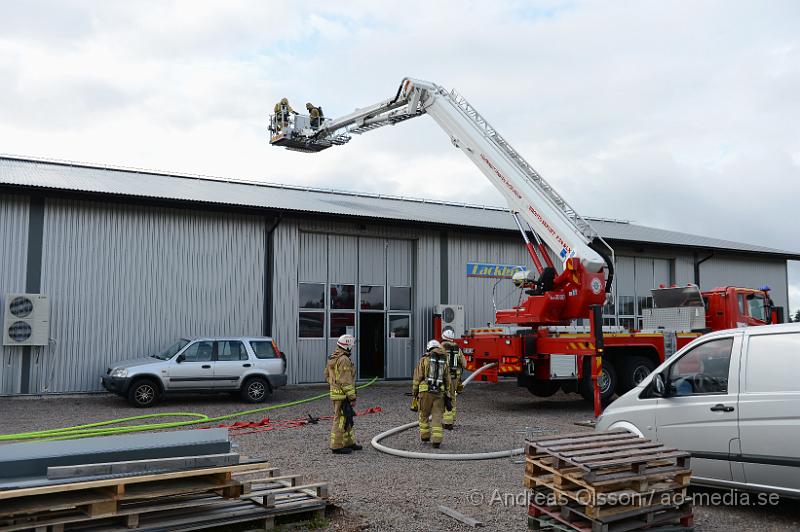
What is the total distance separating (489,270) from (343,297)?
192 inches

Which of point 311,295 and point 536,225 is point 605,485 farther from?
point 311,295

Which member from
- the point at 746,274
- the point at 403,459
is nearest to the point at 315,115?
the point at 403,459

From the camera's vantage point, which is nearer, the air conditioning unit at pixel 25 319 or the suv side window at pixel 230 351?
the suv side window at pixel 230 351

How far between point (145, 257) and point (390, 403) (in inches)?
274

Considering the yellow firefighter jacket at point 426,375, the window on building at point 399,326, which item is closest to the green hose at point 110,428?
the yellow firefighter jacket at point 426,375

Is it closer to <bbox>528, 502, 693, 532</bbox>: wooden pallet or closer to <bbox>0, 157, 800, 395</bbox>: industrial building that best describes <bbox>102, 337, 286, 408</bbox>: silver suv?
<bbox>0, 157, 800, 395</bbox>: industrial building

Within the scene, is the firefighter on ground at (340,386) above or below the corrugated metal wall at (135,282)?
below

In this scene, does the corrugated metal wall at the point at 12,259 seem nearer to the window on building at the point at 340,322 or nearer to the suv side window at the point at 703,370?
the window on building at the point at 340,322

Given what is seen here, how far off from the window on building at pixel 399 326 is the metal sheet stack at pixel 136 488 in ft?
A: 46.5

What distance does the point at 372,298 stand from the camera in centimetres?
2069

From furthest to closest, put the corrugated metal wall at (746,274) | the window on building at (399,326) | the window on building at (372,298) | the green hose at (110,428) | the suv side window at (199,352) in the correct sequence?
the corrugated metal wall at (746,274) → the window on building at (399,326) → the window on building at (372,298) → the suv side window at (199,352) → the green hose at (110,428)

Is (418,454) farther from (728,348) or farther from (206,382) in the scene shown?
(206,382)

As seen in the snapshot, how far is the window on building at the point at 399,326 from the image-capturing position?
21.0 metres

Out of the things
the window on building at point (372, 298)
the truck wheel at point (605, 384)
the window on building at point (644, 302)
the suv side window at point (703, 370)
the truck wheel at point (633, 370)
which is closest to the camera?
the suv side window at point (703, 370)
